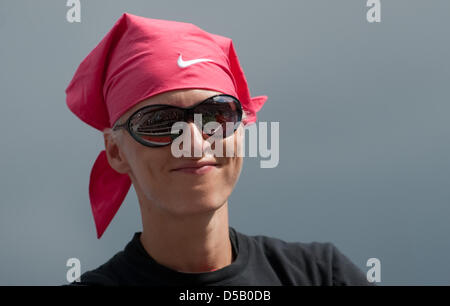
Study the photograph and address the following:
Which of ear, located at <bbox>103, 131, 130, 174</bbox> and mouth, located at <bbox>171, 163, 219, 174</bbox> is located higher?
ear, located at <bbox>103, 131, 130, 174</bbox>

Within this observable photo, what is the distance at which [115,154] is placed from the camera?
396cm

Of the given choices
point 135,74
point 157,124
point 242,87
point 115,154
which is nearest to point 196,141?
point 157,124

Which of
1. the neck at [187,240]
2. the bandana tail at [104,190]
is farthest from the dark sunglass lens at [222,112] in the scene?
the bandana tail at [104,190]

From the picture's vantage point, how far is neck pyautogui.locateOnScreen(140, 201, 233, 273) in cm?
366

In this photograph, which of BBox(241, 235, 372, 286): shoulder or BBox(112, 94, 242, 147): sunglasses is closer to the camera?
BBox(112, 94, 242, 147): sunglasses

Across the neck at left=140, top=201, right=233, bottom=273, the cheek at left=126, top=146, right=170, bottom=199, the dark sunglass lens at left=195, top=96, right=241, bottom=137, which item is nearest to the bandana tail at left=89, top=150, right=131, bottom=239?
the neck at left=140, top=201, right=233, bottom=273

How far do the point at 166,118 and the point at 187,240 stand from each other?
83 centimetres

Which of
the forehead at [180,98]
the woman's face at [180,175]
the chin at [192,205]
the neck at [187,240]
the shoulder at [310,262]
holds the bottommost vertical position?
the shoulder at [310,262]

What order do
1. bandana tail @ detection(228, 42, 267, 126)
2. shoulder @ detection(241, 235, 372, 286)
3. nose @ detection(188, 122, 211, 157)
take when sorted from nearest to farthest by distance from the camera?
nose @ detection(188, 122, 211, 157) < shoulder @ detection(241, 235, 372, 286) < bandana tail @ detection(228, 42, 267, 126)

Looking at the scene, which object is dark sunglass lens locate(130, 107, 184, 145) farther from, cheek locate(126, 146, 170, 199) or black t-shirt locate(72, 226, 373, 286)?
black t-shirt locate(72, 226, 373, 286)

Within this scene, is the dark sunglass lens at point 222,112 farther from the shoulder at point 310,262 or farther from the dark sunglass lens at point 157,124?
the shoulder at point 310,262

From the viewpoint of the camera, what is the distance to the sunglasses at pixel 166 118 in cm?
348
